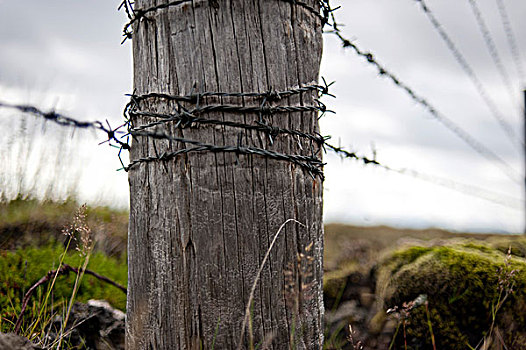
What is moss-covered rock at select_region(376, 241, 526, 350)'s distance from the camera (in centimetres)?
341

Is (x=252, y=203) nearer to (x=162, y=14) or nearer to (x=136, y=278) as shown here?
(x=136, y=278)

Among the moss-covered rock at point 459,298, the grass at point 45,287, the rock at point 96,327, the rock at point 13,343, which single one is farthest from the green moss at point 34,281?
the moss-covered rock at point 459,298

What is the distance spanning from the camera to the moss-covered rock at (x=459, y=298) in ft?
11.2

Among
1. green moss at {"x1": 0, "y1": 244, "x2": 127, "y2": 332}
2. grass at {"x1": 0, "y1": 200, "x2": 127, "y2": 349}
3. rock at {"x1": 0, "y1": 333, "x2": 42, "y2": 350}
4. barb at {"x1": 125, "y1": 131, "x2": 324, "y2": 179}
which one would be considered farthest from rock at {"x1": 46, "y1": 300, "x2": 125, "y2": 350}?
barb at {"x1": 125, "y1": 131, "x2": 324, "y2": 179}

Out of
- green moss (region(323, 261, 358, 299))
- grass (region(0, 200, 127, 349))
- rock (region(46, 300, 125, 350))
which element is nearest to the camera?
rock (region(46, 300, 125, 350))

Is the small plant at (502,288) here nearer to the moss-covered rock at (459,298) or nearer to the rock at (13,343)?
the moss-covered rock at (459,298)

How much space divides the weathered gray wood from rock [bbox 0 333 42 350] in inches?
18.2

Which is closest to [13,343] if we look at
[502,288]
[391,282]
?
[502,288]

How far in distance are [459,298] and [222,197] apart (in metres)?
2.59

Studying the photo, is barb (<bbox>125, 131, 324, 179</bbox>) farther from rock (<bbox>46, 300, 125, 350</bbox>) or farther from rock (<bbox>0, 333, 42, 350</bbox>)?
rock (<bbox>46, 300, 125, 350</bbox>)

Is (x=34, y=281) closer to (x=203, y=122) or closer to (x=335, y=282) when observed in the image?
(x=335, y=282)

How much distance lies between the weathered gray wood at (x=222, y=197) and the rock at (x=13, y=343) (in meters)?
0.46

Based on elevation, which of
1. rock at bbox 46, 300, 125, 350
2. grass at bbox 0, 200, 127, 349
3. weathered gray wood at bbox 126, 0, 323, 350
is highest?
weathered gray wood at bbox 126, 0, 323, 350

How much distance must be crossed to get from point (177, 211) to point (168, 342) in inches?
21.5
